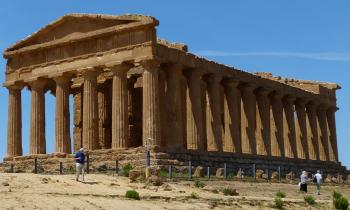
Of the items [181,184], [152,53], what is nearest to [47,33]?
[152,53]

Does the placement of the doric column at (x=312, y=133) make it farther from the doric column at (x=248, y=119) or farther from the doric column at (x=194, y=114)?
the doric column at (x=194, y=114)

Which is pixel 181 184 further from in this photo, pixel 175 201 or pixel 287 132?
pixel 287 132

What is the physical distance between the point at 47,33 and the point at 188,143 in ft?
48.6

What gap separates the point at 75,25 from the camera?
61.7 meters

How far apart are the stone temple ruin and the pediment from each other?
0.08 metres

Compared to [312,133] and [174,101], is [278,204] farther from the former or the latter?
[312,133]

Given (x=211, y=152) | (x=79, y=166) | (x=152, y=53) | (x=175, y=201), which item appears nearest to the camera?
(x=175, y=201)

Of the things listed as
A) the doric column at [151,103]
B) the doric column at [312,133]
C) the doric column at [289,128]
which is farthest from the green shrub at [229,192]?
the doric column at [312,133]

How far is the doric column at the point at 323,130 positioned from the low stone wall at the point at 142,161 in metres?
13.9

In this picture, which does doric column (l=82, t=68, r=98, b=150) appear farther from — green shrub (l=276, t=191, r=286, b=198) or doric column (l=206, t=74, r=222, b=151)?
green shrub (l=276, t=191, r=286, b=198)

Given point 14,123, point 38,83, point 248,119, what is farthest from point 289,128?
point 14,123

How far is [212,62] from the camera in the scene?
Result: 63.9 metres

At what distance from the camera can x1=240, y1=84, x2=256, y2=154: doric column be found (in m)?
69.0

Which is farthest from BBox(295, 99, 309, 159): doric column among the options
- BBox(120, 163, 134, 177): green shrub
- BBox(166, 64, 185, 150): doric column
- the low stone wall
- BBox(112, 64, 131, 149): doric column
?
BBox(120, 163, 134, 177): green shrub
